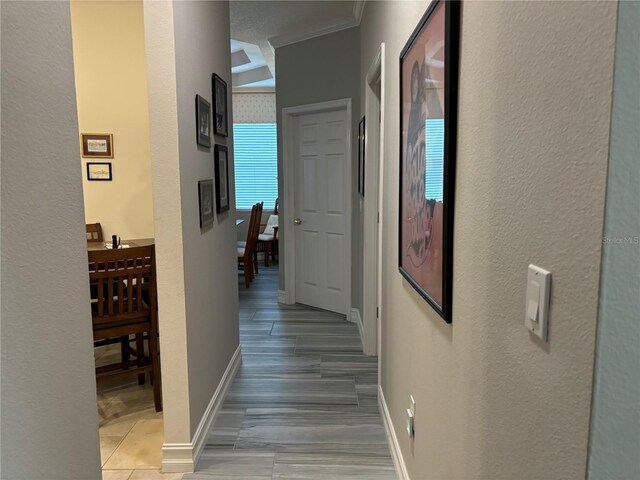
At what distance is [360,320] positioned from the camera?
13.5 feet

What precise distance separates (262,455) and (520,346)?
183 cm

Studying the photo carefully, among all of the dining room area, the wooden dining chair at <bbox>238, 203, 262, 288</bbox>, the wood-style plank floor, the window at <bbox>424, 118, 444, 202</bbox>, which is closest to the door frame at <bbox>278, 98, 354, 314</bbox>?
the wood-style plank floor

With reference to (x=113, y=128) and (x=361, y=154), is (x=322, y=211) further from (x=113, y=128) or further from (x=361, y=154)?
(x=113, y=128)

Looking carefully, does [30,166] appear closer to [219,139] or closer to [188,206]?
[188,206]

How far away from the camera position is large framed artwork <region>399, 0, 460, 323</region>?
1249mm

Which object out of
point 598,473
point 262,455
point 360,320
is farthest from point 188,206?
point 360,320

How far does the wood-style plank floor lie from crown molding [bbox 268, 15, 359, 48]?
8.85 feet

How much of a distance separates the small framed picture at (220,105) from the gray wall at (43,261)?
1.69 m

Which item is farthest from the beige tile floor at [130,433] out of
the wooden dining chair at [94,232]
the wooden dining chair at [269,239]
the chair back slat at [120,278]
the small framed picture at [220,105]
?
the wooden dining chair at [269,239]

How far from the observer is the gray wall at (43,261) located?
820 mm

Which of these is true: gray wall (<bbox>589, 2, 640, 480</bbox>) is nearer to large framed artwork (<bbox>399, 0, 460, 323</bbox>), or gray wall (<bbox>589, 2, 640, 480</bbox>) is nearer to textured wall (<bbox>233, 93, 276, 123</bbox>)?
large framed artwork (<bbox>399, 0, 460, 323</bbox>)

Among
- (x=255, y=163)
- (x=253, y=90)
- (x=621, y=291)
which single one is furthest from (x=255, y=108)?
(x=621, y=291)

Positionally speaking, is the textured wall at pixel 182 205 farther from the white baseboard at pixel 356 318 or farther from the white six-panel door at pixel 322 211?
the white six-panel door at pixel 322 211

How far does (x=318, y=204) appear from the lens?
474 cm
